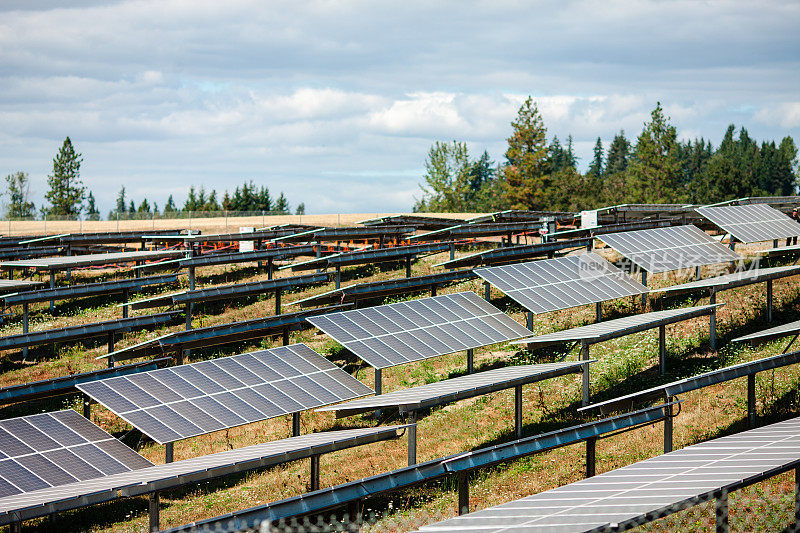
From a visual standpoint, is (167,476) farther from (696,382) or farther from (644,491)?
(696,382)

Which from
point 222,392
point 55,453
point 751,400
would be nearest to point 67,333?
point 222,392

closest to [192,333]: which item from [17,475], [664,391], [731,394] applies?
[17,475]

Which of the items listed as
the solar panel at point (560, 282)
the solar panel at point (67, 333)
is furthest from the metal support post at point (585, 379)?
the solar panel at point (67, 333)

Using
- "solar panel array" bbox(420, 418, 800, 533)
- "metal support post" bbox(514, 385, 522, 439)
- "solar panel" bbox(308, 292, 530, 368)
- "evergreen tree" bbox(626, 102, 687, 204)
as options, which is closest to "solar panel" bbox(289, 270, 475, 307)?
"solar panel" bbox(308, 292, 530, 368)

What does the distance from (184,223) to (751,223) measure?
75258 millimetres

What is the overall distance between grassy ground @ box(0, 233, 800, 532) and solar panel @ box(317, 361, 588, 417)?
2.42m

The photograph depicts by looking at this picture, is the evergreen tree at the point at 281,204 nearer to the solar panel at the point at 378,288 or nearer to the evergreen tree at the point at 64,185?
the evergreen tree at the point at 64,185

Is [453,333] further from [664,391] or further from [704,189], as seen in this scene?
[704,189]

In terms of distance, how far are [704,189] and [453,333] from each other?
323 ft

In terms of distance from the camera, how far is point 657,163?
117m

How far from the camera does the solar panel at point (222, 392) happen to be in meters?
24.2

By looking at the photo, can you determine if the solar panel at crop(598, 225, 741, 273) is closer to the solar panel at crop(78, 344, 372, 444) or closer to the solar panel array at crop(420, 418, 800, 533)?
the solar panel at crop(78, 344, 372, 444)

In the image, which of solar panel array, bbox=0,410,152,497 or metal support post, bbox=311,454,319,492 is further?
metal support post, bbox=311,454,319,492

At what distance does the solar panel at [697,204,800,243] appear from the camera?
50000mm
